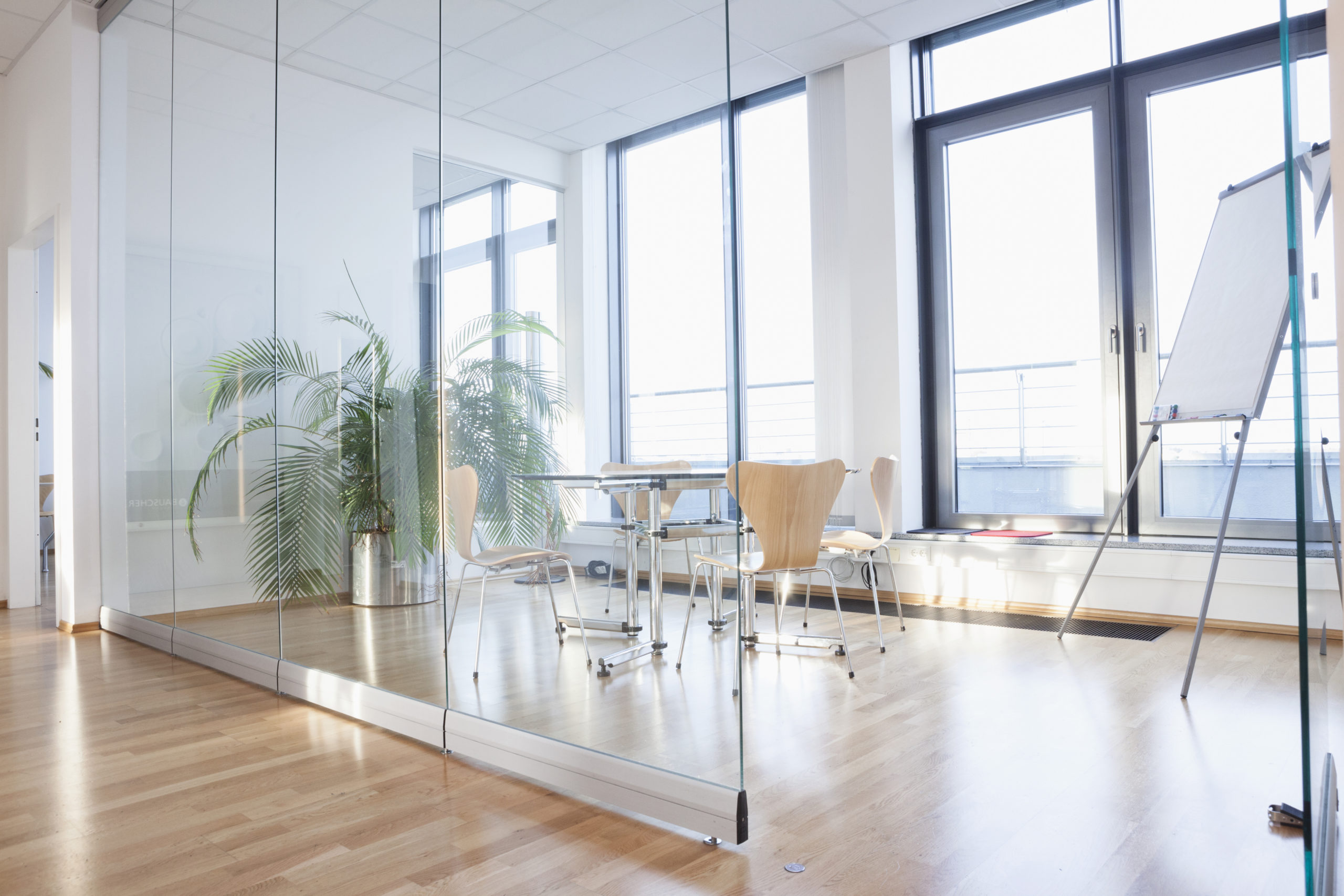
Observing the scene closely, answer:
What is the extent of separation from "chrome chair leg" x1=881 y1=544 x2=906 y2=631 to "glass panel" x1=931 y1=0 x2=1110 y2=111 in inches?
110

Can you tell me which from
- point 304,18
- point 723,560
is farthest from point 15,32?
point 723,560

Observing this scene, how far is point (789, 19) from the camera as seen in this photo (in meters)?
4.98

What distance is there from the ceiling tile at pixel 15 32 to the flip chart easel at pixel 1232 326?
244 inches

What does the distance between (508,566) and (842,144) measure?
413 centimetres

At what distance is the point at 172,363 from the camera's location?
4477mm

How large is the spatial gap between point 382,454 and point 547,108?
1294 mm

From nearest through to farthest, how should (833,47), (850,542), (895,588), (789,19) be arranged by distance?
(850,542) → (895,588) → (789,19) → (833,47)

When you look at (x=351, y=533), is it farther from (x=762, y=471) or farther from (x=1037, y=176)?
(x=1037, y=176)

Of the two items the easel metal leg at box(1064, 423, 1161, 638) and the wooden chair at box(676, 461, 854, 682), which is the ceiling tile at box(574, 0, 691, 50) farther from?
the easel metal leg at box(1064, 423, 1161, 638)

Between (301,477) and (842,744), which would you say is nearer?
(842,744)

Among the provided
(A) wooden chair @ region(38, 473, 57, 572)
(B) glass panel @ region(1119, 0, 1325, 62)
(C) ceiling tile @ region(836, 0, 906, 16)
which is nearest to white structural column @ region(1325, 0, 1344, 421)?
(B) glass panel @ region(1119, 0, 1325, 62)

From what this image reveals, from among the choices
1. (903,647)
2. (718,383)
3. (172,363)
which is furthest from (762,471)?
(172,363)

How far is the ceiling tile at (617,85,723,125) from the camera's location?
7.20ft

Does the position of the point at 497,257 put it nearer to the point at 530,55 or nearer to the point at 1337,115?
the point at 530,55
